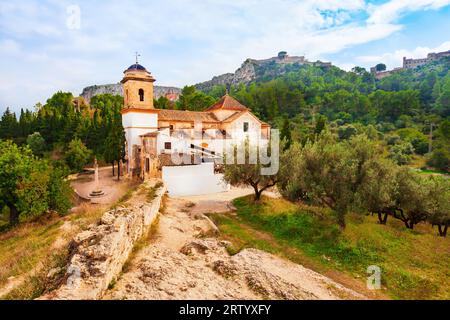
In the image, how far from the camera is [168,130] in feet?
97.9

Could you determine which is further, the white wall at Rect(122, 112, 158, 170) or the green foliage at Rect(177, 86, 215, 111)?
the green foliage at Rect(177, 86, 215, 111)

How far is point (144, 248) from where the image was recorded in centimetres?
977

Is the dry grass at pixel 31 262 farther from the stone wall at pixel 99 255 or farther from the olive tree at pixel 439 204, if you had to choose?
the olive tree at pixel 439 204

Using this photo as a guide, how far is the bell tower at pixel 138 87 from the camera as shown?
29.5 metres

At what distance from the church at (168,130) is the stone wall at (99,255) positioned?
12406mm

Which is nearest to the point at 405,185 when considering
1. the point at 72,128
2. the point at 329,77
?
the point at 72,128

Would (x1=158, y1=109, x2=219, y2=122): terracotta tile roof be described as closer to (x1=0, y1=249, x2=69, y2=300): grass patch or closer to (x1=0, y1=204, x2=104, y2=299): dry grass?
(x1=0, y1=204, x2=104, y2=299): dry grass

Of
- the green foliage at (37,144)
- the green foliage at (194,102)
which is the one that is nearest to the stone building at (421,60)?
the green foliage at (194,102)

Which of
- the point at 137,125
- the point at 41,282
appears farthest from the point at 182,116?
the point at 41,282

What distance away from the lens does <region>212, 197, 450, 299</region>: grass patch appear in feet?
35.3

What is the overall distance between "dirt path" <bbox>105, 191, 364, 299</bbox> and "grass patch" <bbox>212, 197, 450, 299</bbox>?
5.05ft

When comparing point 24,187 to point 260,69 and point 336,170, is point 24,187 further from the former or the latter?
point 260,69

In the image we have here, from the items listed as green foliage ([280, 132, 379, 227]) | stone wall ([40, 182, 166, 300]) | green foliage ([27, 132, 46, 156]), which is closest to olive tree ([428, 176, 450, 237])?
green foliage ([280, 132, 379, 227])
